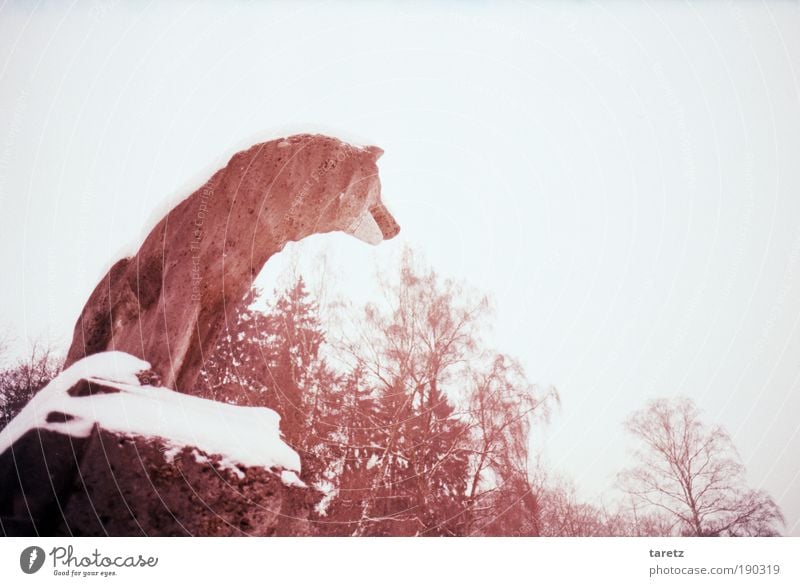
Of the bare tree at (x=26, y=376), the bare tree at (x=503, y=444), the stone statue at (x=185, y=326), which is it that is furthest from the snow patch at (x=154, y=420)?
the bare tree at (x=503, y=444)

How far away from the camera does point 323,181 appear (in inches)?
232

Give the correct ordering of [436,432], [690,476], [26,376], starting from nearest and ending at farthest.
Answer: [690,476]
[436,432]
[26,376]

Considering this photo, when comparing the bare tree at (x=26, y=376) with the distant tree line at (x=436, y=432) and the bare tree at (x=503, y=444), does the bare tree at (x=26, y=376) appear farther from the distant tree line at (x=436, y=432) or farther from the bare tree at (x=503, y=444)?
the bare tree at (x=503, y=444)

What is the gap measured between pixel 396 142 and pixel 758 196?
14.0 ft

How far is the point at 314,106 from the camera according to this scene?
22.7 ft

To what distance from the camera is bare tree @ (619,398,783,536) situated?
629 cm

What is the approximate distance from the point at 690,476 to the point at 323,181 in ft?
16.7

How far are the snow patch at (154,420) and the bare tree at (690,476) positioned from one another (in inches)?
158

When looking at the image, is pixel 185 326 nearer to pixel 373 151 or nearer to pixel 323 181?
pixel 323 181

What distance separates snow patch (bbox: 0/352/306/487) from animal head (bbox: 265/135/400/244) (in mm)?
1973

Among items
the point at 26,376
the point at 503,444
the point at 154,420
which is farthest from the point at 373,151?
the point at 26,376

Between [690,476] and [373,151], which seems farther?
[690,476]

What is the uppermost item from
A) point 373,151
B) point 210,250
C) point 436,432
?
point 373,151
